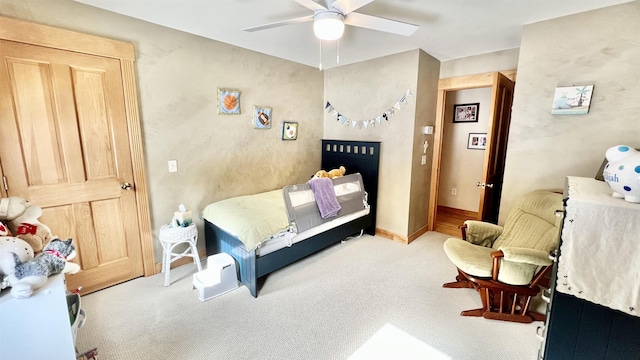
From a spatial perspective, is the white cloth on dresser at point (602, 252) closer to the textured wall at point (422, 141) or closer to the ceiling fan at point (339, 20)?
the ceiling fan at point (339, 20)

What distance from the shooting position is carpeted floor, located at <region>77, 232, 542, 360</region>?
1797 mm

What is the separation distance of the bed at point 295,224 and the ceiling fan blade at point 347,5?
1.57 metres

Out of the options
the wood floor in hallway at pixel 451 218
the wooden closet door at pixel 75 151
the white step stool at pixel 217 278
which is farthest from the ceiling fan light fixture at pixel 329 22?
the wood floor in hallway at pixel 451 218

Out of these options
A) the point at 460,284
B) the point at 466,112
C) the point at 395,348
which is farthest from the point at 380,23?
the point at 466,112

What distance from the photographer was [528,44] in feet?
7.80

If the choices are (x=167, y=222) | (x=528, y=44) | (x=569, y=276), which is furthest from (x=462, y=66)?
(x=167, y=222)

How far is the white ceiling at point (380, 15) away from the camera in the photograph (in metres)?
2.07

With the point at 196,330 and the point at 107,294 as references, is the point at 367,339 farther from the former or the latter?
the point at 107,294

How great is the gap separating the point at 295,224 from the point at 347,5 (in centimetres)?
185

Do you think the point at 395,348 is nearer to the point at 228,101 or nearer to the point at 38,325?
the point at 38,325

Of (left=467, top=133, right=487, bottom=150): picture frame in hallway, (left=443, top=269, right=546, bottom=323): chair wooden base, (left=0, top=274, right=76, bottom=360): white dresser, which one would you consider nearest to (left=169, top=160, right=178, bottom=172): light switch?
(left=0, top=274, right=76, bottom=360): white dresser

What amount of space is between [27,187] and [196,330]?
1671 mm

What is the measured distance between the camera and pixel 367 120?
366cm

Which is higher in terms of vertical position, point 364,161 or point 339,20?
point 339,20
